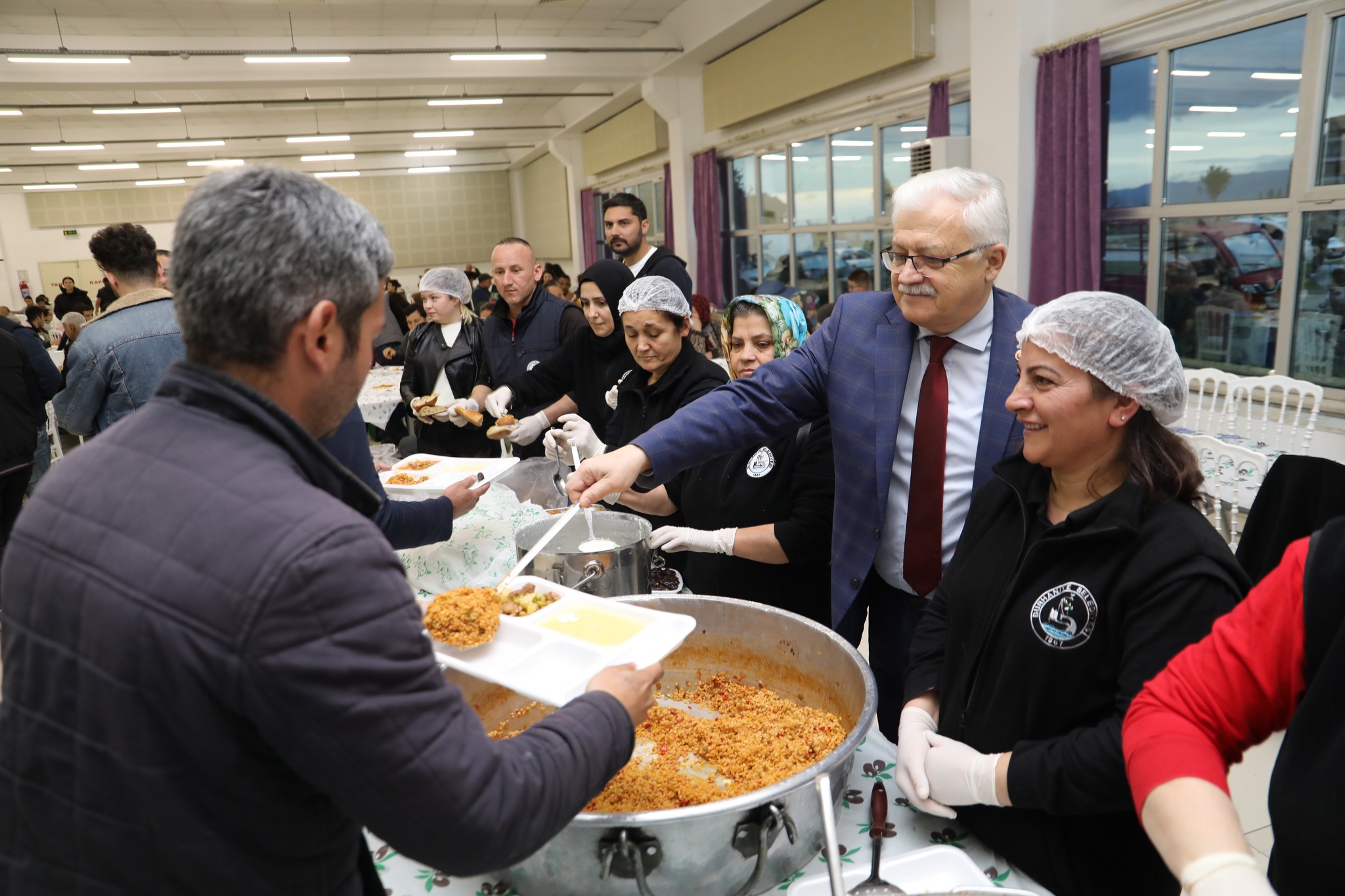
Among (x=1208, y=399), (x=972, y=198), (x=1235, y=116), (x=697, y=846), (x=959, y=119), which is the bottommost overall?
(x=1208, y=399)

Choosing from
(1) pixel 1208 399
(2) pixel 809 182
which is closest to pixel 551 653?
(1) pixel 1208 399

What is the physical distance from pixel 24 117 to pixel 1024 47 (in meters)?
11.9

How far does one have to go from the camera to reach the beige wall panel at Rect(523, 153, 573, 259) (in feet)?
48.9

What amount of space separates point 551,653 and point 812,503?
3.09 ft

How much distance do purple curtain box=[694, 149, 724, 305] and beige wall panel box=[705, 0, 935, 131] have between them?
454 millimetres

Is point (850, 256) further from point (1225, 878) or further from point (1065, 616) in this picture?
point (1225, 878)

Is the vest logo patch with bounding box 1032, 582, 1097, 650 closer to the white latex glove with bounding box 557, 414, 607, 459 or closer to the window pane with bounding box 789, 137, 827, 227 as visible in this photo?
the white latex glove with bounding box 557, 414, 607, 459

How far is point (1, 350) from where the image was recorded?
398cm

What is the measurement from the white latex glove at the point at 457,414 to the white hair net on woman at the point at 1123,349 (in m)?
2.67

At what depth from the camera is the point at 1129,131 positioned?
15.3ft

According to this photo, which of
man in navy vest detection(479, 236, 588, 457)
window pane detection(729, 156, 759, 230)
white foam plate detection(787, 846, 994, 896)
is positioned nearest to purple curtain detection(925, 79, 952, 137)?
man in navy vest detection(479, 236, 588, 457)

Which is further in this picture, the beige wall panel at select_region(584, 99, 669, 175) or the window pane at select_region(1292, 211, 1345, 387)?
the beige wall panel at select_region(584, 99, 669, 175)

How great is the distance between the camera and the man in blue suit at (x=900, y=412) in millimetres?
1560

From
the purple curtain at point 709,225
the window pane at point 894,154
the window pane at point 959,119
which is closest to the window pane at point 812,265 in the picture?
the purple curtain at point 709,225
